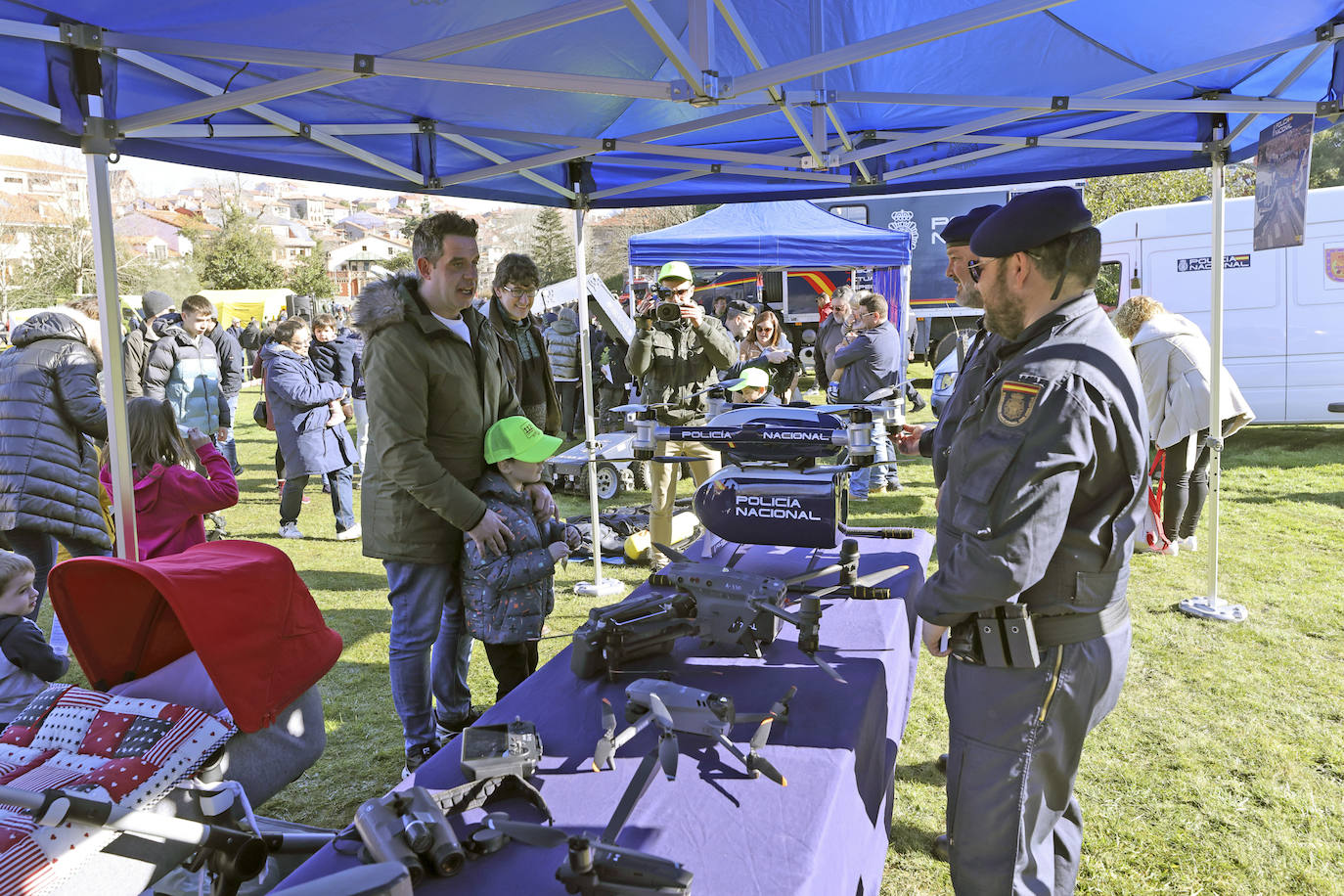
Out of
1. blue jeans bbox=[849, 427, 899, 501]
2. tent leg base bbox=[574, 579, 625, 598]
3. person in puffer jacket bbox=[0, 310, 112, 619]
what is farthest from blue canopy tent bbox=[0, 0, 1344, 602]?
blue jeans bbox=[849, 427, 899, 501]

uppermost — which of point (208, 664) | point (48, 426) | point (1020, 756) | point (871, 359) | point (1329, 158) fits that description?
point (1329, 158)

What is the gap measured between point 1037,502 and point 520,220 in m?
133

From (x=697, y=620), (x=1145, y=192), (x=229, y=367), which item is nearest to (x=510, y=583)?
(x=697, y=620)

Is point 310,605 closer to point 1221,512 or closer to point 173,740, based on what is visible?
point 173,740

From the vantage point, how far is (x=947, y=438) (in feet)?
7.95

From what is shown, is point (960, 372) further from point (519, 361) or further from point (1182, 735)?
Answer: point (1182, 735)

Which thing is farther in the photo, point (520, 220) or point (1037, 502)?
point (520, 220)

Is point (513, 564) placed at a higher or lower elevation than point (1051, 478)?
lower

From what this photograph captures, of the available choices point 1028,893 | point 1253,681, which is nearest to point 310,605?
point 1028,893

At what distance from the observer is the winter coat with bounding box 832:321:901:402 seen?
7039mm

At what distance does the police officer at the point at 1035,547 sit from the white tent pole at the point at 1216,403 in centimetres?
286

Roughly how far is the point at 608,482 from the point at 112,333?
5678mm

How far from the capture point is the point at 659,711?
5.68ft

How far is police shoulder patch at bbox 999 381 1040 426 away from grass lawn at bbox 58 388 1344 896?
5.15 ft
